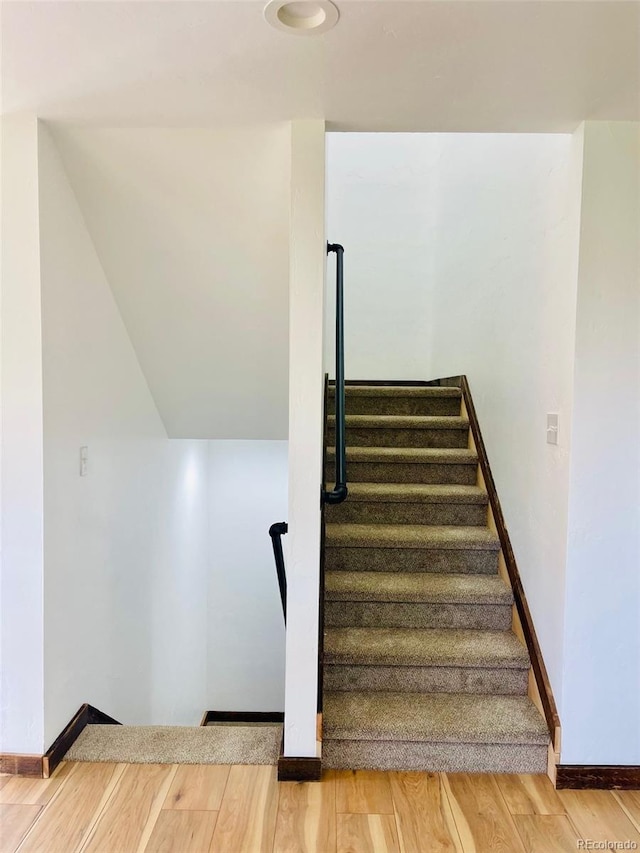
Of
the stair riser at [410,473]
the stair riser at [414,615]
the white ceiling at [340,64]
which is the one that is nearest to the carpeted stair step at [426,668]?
the stair riser at [414,615]

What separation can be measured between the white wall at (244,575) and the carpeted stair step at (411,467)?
147 centimetres

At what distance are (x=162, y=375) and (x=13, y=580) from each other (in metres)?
1.25

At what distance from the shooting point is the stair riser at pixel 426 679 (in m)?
2.07

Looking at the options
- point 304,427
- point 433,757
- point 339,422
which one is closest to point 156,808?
point 433,757

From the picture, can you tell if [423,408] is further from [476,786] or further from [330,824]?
[330,824]

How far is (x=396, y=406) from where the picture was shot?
3.42 metres

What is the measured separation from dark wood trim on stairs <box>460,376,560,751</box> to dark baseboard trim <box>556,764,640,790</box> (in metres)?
0.09

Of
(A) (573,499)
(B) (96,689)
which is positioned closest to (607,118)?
(A) (573,499)

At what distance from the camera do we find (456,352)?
3.43m

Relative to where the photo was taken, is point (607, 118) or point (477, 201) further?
point (477, 201)

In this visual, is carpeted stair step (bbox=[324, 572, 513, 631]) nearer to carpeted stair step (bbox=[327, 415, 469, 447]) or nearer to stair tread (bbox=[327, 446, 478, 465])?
stair tread (bbox=[327, 446, 478, 465])

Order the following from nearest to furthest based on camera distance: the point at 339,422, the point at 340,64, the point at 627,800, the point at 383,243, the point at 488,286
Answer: the point at 340,64 < the point at 627,800 < the point at 339,422 < the point at 488,286 < the point at 383,243

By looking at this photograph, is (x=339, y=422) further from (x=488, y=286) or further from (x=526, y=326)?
(x=488, y=286)

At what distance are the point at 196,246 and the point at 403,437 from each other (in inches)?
64.0
